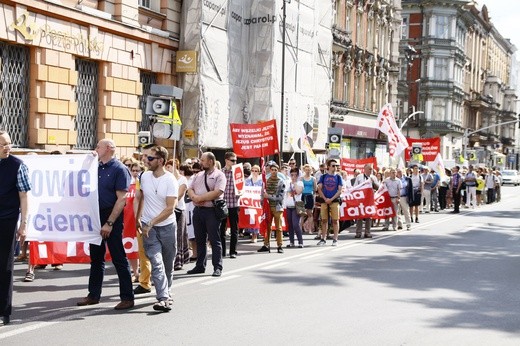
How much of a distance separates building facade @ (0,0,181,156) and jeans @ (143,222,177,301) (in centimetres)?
902

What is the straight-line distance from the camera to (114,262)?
902 cm

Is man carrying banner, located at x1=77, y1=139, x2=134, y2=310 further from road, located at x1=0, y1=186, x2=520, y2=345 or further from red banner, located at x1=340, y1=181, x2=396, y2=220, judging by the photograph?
red banner, located at x1=340, y1=181, x2=396, y2=220

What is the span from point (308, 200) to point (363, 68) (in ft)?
99.7

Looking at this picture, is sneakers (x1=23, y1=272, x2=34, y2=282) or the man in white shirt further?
sneakers (x1=23, y1=272, x2=34, y2=282)

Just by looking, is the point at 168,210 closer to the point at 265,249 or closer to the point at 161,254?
the point at 161,254

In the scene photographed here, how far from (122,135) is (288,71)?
10828 mm

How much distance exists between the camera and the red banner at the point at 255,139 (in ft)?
62.3

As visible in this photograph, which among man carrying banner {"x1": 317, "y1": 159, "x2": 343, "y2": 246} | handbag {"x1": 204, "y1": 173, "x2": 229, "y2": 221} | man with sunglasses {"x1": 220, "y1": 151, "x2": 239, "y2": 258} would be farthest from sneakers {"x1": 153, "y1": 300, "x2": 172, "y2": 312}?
man carrying banner {"x1": 317, "y1": 159, "x2": 343, "y2": 246}

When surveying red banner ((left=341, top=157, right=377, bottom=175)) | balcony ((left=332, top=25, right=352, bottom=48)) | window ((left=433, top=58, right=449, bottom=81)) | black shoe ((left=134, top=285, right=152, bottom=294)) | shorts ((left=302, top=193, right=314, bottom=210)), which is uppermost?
window ((left=433, top=58, right=449, bottom=81))

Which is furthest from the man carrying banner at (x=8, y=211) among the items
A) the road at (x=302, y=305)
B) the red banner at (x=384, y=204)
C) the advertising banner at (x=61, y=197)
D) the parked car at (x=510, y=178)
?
the parked car at (x=510, y=178)

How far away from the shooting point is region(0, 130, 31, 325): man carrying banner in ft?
25.9

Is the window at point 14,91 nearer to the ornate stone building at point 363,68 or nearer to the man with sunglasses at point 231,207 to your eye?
the man with sunglasses at point 231,207

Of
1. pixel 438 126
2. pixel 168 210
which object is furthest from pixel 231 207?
pixel 438 126

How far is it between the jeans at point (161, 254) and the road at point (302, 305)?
0.95ft
